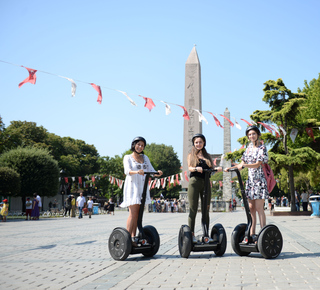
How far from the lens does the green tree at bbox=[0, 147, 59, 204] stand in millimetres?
39500

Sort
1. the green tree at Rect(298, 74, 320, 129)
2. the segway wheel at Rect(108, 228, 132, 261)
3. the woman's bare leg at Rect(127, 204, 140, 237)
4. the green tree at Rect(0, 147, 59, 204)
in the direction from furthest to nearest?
the green tree at Rect(0, 147, 59, 204)
the green tree at Rect(298, 74, 320, 129)
the woman's bare leg at Rect(127, 204, 140, 237)
the segway wheel at Rect(108, 228, 132, 261)

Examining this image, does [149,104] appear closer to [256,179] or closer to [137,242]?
[256,179]

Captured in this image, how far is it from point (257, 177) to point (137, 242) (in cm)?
209

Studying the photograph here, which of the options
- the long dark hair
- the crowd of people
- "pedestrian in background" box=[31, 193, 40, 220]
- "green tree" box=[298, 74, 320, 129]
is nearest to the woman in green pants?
the long dark hair

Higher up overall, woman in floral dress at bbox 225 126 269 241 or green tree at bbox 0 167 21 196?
green tree at bbox 0 167 21 196

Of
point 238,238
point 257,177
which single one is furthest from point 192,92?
point 238,238

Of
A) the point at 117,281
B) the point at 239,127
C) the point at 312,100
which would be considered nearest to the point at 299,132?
the point at 239,127

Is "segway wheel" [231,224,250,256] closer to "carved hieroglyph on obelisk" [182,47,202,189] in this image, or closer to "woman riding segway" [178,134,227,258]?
"woman riding segway" [178,134,227,258]

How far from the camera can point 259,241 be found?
20.7 feet

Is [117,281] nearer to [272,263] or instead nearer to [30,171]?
[272,263]

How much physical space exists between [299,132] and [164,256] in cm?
2149

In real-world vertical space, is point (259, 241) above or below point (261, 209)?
below

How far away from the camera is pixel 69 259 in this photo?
6.92m

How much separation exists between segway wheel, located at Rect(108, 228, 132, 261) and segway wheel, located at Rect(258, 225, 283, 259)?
1.88 m
